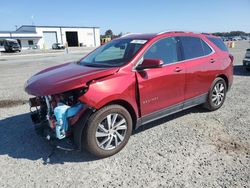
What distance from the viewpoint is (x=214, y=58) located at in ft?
17.1

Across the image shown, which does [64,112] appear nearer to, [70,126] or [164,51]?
[70,126]

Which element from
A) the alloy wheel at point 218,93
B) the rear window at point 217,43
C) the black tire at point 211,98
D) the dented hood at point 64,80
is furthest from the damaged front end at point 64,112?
the rear window at point 217,43

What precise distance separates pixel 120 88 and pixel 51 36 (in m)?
66.6

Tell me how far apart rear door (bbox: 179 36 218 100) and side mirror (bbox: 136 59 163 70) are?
1.03 m

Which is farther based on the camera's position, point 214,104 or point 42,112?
point 214,104

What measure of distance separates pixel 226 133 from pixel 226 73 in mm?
1780

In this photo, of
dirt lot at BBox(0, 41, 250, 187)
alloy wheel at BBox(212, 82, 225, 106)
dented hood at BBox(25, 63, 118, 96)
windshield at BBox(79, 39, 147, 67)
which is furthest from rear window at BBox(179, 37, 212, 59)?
dented hood at BBox(25, 63, 118, 96)

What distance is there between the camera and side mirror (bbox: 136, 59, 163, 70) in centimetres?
372

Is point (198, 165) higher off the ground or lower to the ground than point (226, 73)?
lower

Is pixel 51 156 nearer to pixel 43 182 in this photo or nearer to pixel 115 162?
pixel 43 182

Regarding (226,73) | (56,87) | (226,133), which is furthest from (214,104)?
(56,87)

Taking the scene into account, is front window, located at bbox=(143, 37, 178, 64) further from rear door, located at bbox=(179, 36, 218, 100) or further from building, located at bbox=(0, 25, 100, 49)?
building, located at bbox=(0, 25, 100, 49)

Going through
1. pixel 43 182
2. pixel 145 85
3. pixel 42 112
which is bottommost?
pixel 43 182

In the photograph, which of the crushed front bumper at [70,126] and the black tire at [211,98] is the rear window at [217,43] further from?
the crushed front bumper at [70,126]
